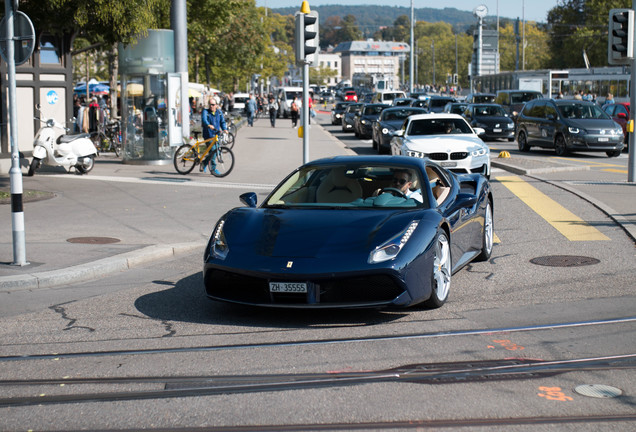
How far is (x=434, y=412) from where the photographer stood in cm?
A: 470

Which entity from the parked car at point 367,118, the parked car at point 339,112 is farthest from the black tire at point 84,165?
the parked car at point 339,112

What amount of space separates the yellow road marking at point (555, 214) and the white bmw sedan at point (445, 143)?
0.89m

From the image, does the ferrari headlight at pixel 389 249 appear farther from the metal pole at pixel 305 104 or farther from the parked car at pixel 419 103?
the parked car at pixel 419 103

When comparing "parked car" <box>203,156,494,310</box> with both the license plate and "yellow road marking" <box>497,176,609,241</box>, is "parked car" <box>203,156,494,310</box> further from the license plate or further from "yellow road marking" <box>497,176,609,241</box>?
"yellow road marking" <box>497,176,609,241</box>

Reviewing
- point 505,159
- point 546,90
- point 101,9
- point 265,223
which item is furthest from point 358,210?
point 546,90

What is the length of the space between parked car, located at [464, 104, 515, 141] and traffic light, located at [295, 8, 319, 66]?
19.9 metres

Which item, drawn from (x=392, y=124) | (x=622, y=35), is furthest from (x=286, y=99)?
(x=622, y=35)

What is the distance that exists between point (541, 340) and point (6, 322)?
14.0 feet

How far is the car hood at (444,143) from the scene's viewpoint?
61.0 ft

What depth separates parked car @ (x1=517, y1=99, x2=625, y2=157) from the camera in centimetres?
2686

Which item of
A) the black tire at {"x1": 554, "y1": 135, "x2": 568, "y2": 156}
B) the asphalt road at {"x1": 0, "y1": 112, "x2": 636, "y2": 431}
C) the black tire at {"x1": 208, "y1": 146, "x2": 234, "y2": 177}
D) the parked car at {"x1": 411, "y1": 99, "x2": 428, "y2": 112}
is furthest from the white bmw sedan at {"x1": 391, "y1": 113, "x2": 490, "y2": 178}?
the parked car at {"x1": 411, "y1": 99, "x2": 428, "y2": 112}

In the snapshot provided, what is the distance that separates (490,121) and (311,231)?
2873cm

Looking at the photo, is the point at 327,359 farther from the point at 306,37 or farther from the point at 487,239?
the point at 306,37

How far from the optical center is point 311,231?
7230 millimetres
